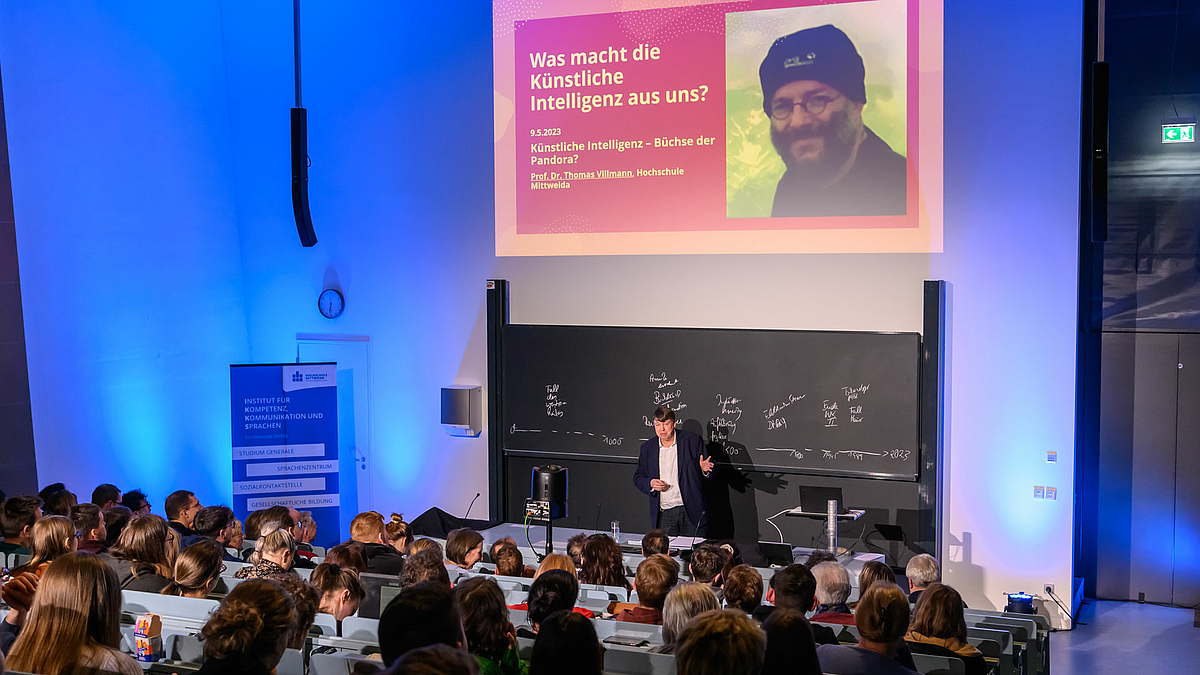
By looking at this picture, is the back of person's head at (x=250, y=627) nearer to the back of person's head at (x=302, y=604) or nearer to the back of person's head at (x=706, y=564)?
the back of person's head at (x=302, y=604)

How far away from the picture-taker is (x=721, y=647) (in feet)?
7.80

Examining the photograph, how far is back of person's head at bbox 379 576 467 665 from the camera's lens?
95.9 inches

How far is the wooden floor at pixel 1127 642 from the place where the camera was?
238 inches

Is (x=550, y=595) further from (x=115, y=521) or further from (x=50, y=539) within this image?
(x=115, y=521)

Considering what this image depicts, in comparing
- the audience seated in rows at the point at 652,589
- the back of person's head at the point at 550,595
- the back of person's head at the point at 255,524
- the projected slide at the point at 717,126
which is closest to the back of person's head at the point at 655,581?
the audience seated in rows at the point at 652,589

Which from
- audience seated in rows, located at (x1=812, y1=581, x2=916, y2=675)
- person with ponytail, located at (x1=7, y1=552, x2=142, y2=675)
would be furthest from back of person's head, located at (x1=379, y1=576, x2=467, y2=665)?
audience seated in rows, located at (x1=812, y1=581, x2=916, y2=675)

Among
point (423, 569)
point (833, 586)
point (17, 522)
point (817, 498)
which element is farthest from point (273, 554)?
point (817, 498)

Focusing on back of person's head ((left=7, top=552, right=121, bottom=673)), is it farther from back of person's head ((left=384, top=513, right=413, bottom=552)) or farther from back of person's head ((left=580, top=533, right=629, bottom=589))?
back of person's head ((left=384, top=513, right=413, bottom=552))

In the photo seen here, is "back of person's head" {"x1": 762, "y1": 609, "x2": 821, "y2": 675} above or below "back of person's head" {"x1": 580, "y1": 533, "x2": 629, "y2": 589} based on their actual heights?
above

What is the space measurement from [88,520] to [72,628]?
2.89m

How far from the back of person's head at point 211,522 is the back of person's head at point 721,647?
3.97m

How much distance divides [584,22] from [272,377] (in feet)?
12.3

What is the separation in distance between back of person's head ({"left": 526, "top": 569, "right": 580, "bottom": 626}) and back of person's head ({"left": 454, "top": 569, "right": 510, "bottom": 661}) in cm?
55

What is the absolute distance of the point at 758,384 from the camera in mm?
7410
